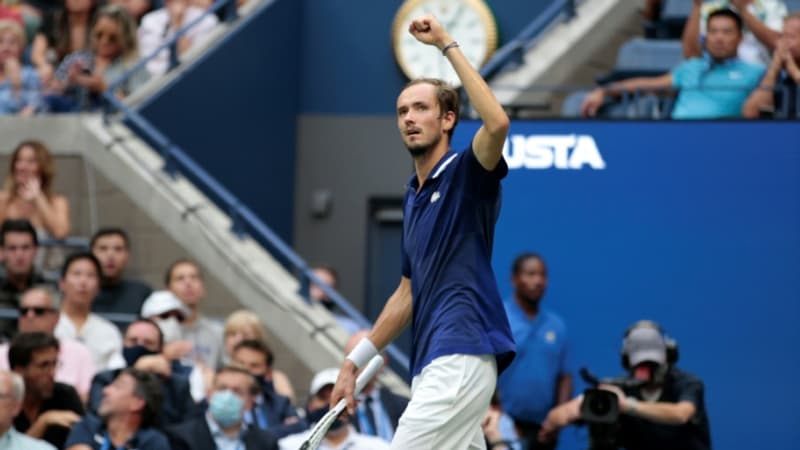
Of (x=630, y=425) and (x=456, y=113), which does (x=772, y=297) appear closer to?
(x=630, y=425)

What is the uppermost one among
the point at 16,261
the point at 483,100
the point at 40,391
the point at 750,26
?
the point at 750,26

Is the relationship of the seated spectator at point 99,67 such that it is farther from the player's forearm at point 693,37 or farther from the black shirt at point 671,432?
the black shirt at point 671,432

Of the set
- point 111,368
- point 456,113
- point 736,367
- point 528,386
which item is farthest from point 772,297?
point 456,113

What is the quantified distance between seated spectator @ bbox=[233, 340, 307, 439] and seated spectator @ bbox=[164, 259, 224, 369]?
70cm

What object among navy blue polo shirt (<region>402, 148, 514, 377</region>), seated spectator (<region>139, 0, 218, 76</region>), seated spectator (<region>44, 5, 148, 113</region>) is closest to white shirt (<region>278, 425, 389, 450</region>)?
navy blue polo shirt (<region>402, 148, 514, 377</region>)

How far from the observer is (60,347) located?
484 inches

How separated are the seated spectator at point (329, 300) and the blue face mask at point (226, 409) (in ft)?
9.63

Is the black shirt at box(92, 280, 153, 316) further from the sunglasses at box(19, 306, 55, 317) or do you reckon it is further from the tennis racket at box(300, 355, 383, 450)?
the tennis racket at box(300, 355, 383, 450)

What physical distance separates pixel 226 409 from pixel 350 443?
0.72 meters

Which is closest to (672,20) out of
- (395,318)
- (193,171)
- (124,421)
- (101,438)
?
(193,171)

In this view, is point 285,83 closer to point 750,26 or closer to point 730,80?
point 750,26

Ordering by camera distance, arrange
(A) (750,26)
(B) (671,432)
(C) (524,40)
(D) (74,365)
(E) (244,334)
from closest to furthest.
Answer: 1. (B) (671,432)
2. (D) (74,365)
3. (E) (244,334)
4. (A) (750,26)
5. (C) (524,40)

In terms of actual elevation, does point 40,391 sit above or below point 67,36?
below

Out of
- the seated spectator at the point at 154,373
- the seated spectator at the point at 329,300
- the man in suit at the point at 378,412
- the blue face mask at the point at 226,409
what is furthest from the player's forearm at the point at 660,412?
the seated spectator at the point at 329,300
